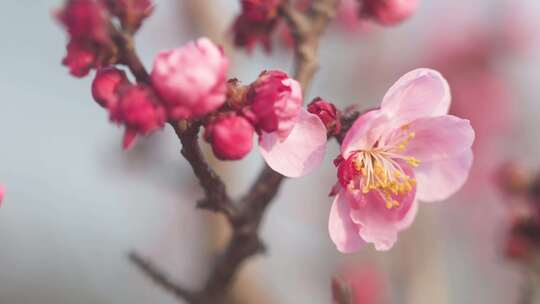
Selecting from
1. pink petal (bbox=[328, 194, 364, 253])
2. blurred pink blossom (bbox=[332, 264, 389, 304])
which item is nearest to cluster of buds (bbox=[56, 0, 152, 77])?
pink petal (bbox=[328, 194, 364, 253])

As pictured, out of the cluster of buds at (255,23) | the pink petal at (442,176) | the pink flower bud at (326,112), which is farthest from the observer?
the cluster of buds at (255,23)

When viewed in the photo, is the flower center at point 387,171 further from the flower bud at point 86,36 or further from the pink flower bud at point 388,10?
the flower bud at point 86,36

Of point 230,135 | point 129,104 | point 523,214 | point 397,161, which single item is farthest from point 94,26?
point 523,214

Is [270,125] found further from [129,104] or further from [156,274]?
[156,274]

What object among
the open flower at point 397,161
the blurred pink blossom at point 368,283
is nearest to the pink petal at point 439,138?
the open flower at point 397,161

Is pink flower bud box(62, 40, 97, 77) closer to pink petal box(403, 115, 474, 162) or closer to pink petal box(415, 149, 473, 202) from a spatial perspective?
pink petal box(403, 115, 474, 162)
